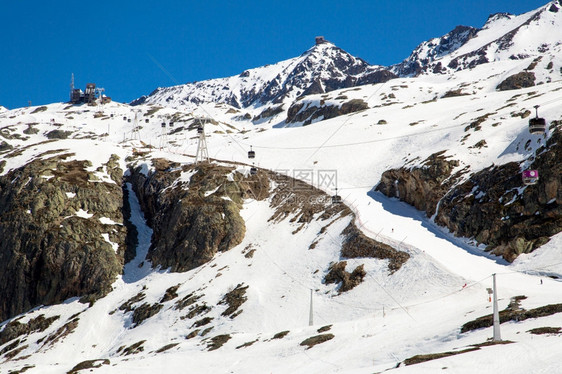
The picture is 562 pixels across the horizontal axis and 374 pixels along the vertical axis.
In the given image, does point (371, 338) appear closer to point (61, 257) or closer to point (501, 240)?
point (501, 240)

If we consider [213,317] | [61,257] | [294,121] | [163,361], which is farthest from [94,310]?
[294,121]

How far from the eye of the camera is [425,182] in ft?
219

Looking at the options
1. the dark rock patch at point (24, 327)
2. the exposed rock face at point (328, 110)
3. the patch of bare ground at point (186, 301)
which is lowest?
the dark rock patch at point (24, 327)

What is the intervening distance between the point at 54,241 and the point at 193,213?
25.4 metres

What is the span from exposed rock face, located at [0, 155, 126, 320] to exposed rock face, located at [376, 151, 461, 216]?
169 ft

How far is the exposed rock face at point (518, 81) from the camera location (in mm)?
161625

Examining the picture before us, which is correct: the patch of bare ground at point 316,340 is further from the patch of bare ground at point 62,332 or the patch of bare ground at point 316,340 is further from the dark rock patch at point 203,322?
the patch of bare ground at point 62,332

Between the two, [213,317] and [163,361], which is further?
[213,317]

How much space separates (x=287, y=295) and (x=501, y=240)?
1019 inches

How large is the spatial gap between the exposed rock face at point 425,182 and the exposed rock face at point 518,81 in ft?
374

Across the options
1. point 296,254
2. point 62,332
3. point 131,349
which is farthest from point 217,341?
point 62,332

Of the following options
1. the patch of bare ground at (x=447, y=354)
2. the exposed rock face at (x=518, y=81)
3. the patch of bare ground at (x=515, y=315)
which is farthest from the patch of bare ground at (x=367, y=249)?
the exposed rock face at (x=518, y=81)

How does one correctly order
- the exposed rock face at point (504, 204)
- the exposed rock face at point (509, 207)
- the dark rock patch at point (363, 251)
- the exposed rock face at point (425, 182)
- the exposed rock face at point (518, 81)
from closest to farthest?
the exposed rock face at point (509, 207)
the exposed rock face at point (504, 204)
the dark rock patch at point (363, 251)
the exposed rock face at point (425, 182)
the exposed rock face at point (518, 81)

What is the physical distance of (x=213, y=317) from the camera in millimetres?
53312
